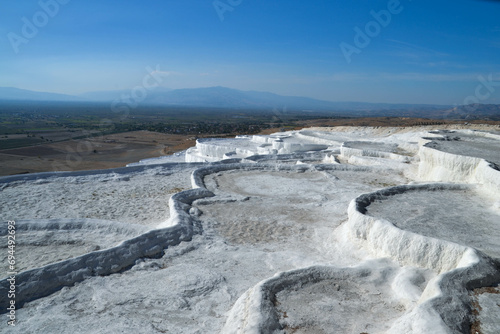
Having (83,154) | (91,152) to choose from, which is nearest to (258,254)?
(83,154)

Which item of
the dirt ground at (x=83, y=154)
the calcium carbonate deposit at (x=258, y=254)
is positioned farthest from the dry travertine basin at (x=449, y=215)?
the dirt ground at (x=83, y=154)

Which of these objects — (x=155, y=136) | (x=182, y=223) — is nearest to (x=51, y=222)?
(x=182, y=223)

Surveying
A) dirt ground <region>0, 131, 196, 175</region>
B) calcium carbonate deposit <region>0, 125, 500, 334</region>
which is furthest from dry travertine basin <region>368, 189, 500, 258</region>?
dirt ground <region>0, 131, 196, 175</region>

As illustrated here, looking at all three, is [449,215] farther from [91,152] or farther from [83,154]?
[91,152]

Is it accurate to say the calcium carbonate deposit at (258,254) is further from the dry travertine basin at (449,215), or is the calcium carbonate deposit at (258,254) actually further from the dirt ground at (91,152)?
the dirt ground at (91,152)

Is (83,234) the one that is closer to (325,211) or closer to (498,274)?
(325,211)

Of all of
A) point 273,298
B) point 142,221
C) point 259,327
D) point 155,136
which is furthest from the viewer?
point 155,136

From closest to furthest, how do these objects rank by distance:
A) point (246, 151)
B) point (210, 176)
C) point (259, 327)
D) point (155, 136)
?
point (259, 327) < point (210, 176) < point (246, 151) < point (155, 136)

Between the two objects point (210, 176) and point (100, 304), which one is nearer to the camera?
point (100, 304)
